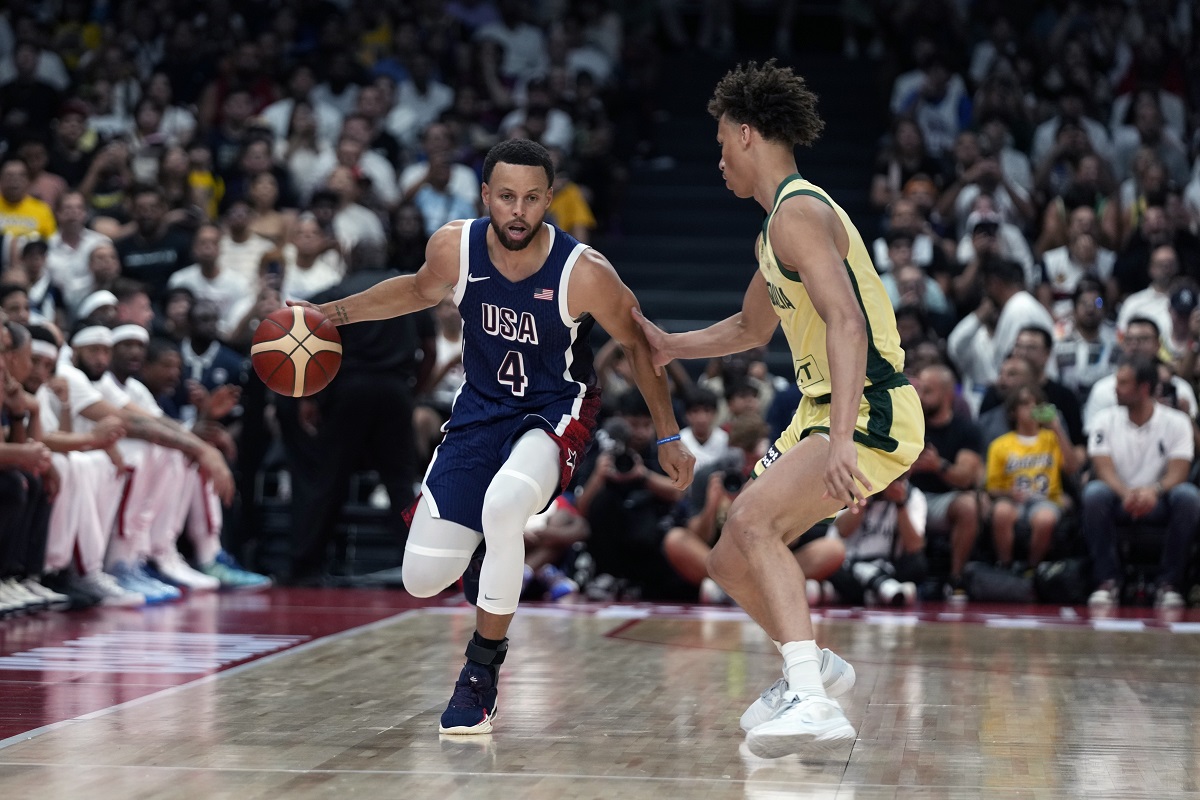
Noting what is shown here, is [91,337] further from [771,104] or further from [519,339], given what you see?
[771,104]

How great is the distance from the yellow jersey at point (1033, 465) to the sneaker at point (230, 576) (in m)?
4.45

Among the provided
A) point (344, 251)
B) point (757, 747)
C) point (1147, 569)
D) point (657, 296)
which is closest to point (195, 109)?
point (344, 251)

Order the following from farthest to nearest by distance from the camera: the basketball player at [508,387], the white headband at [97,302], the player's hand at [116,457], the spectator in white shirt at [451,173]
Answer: the spectator in white shirt at [451,173], the white headband at [97,302], the player's hand at [116,457], the basketball player at [508,387]

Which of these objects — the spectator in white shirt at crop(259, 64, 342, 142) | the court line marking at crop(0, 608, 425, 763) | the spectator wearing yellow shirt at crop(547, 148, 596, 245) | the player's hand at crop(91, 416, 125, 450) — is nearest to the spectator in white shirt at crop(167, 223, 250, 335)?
the spectator in white shirt at crop(259, 64, 342, 142)

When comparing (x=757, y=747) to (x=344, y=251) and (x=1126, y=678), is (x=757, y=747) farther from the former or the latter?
(x=344, y=251)

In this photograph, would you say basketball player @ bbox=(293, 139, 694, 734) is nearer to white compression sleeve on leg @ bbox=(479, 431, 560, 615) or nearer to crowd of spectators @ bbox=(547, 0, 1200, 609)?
white compression sleeve on leg @ bbox=(479, 431, 560, 615)

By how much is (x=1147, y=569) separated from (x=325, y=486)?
4.91 meters

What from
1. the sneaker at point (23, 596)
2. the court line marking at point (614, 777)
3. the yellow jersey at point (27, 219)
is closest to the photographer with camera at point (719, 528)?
the sneaker at point (23, 596)

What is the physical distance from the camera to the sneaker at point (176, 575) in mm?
9289

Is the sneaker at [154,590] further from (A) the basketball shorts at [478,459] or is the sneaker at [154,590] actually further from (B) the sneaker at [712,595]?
(A) the basketball shorts at [478,459]

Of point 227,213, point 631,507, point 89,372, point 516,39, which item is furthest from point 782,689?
point 516,39

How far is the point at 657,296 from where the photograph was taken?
13.2 meters

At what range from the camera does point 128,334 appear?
9.23 m

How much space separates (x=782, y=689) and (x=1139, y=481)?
5.69m
